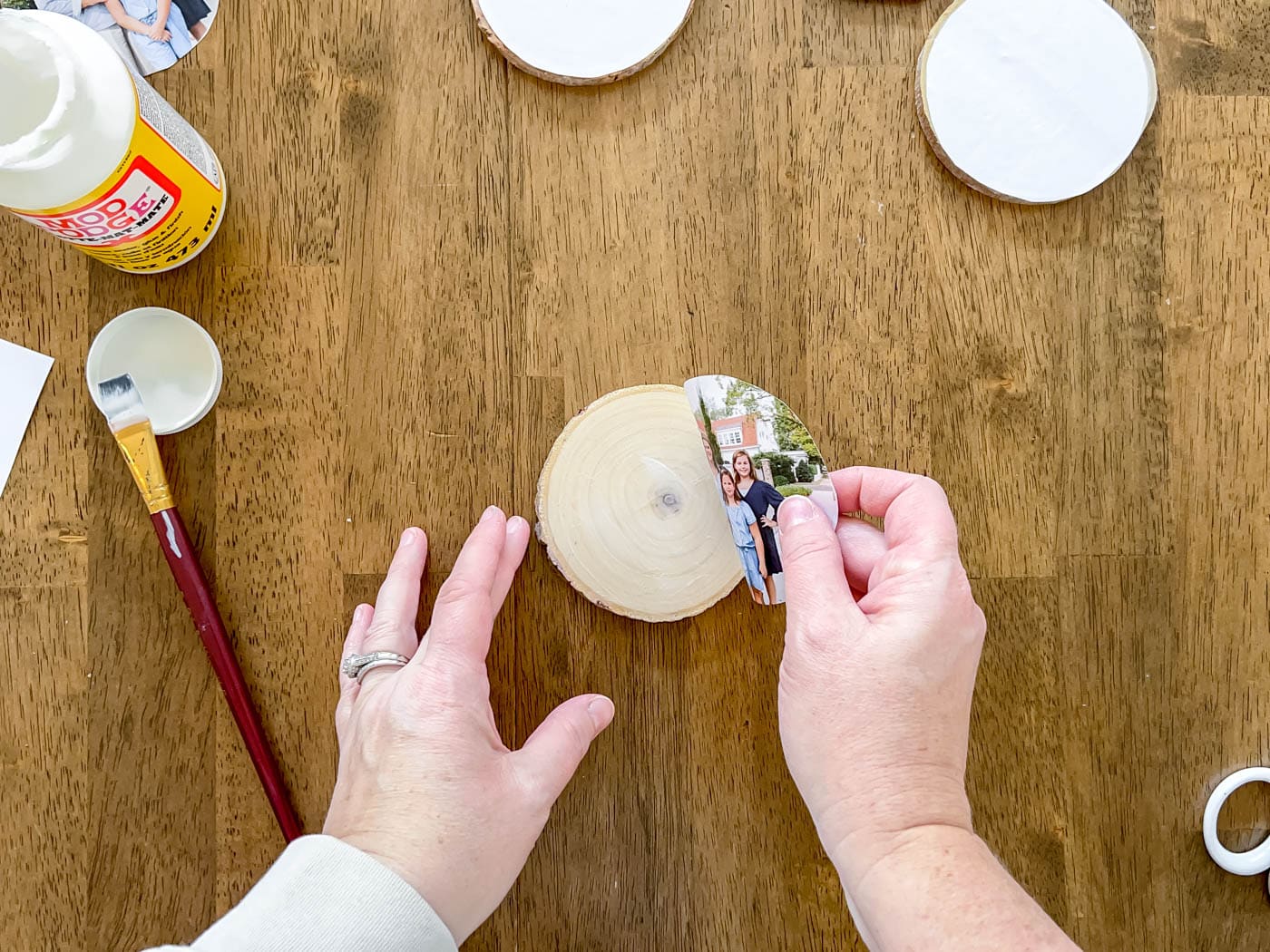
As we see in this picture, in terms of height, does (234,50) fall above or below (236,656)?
above

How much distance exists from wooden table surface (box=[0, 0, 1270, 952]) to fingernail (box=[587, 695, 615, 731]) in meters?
0.06

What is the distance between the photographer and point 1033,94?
729 millimetres

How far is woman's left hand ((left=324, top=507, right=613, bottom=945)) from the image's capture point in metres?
0.53

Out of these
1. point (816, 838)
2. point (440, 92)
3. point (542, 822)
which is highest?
point (440, 92)

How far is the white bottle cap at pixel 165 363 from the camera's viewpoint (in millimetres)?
698

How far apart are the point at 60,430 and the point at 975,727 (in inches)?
32.2

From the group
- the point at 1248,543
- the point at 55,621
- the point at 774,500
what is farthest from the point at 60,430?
the point at 1248,543

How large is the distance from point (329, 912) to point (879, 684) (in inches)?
13.9

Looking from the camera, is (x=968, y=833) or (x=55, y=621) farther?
(x=55, y=621)

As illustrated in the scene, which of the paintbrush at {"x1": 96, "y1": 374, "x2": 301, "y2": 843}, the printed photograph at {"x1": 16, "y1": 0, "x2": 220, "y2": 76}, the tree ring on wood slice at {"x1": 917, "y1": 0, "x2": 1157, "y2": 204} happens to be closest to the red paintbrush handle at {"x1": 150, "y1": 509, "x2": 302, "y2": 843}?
the paintbrush at {"x1": 96, "y1": 374, "x2": 301, "y2": 843}

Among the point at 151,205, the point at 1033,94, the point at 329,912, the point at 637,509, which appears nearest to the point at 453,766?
the point at 329,912

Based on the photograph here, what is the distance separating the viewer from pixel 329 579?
2.33 feet

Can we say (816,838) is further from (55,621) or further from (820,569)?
(55,621)

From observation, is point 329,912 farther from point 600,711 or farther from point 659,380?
point 659,380
